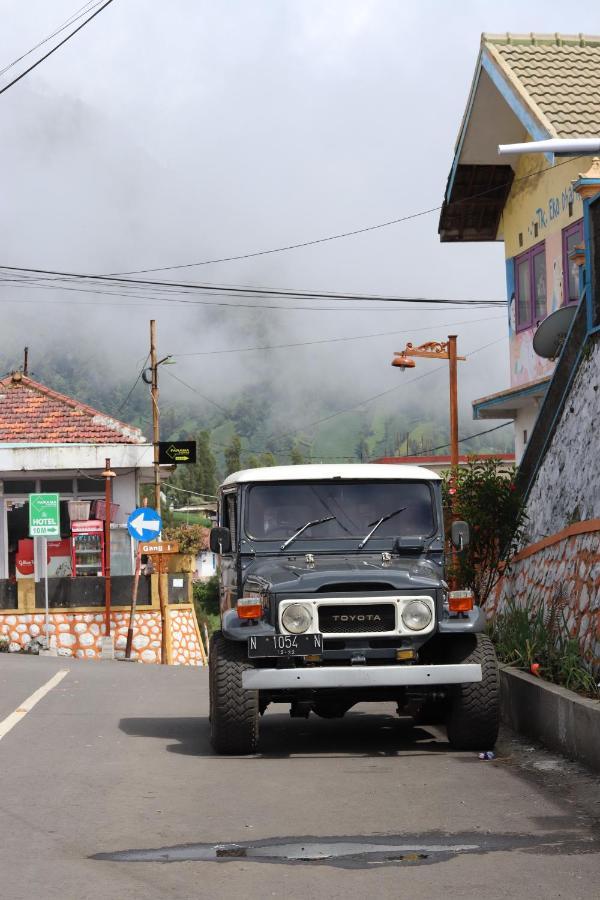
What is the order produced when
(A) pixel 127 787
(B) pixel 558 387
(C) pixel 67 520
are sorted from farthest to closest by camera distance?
(C) pixel 67 520
(B) pixel 558 387
(A) pixel 127 787

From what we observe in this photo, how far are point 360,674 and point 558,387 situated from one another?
574cm

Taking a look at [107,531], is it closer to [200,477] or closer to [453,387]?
[453,387]

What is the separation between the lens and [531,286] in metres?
25.2

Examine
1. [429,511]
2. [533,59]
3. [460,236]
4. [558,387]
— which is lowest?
[429,511]

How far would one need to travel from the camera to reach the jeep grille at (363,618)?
10.6 meters

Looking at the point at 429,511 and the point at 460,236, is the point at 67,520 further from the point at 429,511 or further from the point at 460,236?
the point at 429,511

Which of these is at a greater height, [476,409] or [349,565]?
[476,409]

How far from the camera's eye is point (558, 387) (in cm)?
1493

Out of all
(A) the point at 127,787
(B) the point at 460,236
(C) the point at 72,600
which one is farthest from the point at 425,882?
(C) the point at 72,600

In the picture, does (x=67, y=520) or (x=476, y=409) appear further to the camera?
(x=67, y=520)

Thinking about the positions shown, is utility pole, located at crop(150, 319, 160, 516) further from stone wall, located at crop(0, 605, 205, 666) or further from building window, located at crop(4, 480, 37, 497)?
stone wall, located at crop(0, 605, 205, 666)

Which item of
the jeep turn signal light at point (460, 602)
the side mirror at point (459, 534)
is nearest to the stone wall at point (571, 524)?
the side mirror at point (459, 534)

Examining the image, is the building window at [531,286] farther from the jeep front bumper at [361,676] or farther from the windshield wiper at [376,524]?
the jeep front bumper at [361,676]

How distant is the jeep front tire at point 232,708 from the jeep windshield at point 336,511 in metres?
1.45
